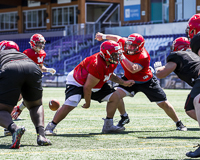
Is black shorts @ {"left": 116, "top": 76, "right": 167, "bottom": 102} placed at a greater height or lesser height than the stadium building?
lesser

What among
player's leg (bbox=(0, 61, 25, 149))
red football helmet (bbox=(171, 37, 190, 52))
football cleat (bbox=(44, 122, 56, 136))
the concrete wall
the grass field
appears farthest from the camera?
the concrete wall

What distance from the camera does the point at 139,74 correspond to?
709 centimetres

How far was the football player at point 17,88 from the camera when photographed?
495 cm

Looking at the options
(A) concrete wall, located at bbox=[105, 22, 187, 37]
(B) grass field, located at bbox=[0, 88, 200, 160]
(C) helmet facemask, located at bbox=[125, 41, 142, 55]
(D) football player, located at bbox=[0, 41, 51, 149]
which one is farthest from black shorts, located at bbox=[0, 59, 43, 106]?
(A) concrete wall, located at bbox=[105, 22, 187, 37]

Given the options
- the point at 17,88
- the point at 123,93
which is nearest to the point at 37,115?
the point at 17,88

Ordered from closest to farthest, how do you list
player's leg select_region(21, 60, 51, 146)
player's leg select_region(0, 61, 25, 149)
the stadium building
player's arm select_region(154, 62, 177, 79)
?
player's leg select_region(0, 61, 25, 149)
player's leg select_region(21, 60, 51, 146)
player's arm select_region(154, 62, 177, 79)
the stadium building

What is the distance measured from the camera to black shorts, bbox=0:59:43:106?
4.95 m

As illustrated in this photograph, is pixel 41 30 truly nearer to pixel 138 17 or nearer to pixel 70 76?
pixel 138 17

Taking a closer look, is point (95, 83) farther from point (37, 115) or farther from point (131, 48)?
point (131, 48)

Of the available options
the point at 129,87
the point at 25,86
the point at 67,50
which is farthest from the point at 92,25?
A: the point at 25,86

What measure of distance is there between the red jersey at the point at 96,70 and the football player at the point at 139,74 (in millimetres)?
605

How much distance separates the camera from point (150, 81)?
7.12 metres

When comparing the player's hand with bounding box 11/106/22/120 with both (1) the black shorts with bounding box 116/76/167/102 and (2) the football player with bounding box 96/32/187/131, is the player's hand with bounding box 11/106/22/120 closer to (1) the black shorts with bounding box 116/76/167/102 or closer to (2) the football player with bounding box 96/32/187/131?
(2) the football player with bounding box 96/32/187/131

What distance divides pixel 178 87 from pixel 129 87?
1585cm
